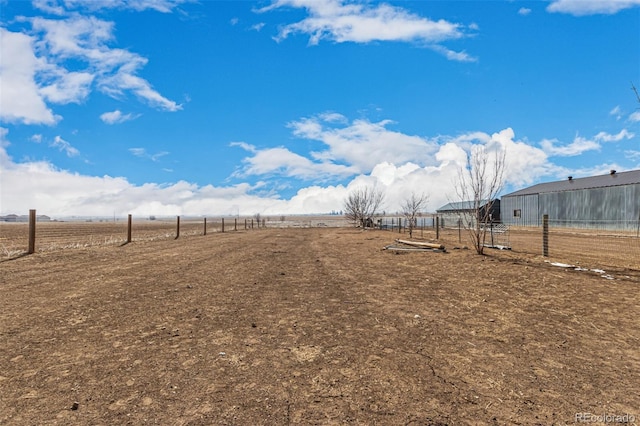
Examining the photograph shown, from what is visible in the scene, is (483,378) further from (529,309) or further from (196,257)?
(196,257)

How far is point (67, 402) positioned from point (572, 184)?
2057 inches

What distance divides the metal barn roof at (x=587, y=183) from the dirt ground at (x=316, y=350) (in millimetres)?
36405

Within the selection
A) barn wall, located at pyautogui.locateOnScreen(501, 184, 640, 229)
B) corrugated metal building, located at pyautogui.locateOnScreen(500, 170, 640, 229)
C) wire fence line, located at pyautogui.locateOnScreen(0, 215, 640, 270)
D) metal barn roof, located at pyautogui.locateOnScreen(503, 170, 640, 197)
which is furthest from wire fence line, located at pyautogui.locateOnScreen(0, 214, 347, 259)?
metal barn roof, located at pyautogui.locateOnScreen(503, 170, 640, 197)

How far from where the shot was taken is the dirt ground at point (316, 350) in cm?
291

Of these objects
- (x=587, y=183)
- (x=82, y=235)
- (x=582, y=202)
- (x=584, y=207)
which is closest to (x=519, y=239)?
(x=584, y=207)

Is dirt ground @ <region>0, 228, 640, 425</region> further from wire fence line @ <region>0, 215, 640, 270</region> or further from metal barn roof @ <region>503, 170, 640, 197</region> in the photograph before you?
metal barn roof @ <region>503, 170, 640, 197</region>

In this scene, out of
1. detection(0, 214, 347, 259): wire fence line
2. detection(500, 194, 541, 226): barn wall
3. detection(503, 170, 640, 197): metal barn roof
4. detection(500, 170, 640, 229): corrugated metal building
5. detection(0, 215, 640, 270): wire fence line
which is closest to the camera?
detection(0, 215, 640, 270): wire fence line

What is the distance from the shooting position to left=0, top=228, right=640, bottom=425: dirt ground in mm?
2908

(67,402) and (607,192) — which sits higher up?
(607,192)

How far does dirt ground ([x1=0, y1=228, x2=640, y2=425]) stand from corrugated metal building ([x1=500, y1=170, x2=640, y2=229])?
99.7ft

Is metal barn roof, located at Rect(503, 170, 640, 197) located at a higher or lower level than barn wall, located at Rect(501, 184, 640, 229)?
higher

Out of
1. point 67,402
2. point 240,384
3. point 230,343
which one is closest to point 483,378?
point 240,384

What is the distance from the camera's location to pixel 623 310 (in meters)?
5.85

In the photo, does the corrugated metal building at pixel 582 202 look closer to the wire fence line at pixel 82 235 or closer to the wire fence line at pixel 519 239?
the wire fence line at pixel 519 239
